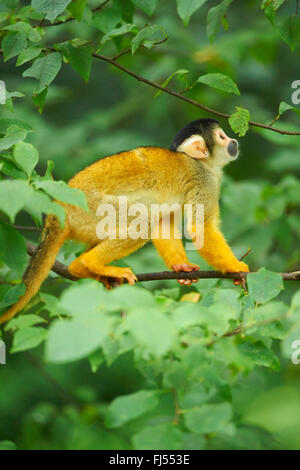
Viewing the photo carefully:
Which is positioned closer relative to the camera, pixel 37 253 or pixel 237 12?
pixel 37 253

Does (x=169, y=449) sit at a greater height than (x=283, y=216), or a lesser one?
lesser

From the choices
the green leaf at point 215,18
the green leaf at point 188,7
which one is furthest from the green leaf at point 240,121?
the green leaf at point 188,7

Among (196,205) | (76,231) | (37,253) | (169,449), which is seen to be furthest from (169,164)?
(169,449)

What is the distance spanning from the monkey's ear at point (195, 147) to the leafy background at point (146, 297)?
50 cm

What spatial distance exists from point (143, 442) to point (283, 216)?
377 centimetres

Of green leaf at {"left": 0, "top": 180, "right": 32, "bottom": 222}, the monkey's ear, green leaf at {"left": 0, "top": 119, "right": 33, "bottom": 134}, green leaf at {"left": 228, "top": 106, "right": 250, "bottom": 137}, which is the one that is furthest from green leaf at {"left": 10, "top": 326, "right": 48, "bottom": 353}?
the monkey's ear

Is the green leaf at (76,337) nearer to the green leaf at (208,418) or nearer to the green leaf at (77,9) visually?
the green leaf at (208,418)

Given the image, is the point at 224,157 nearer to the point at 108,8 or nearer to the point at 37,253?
the point at 108,8

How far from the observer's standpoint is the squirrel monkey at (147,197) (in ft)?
10.9

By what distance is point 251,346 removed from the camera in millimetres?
2303

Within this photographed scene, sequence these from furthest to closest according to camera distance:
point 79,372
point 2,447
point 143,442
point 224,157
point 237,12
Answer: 1. point 237,12
2. point 79,372
3. point 224,157
4. point 2,447
5. point 143,442

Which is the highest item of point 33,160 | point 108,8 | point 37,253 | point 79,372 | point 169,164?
point 108,8

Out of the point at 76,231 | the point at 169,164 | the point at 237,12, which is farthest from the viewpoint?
Answer: the point at 237,12

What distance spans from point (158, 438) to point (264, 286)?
2.38 ft
